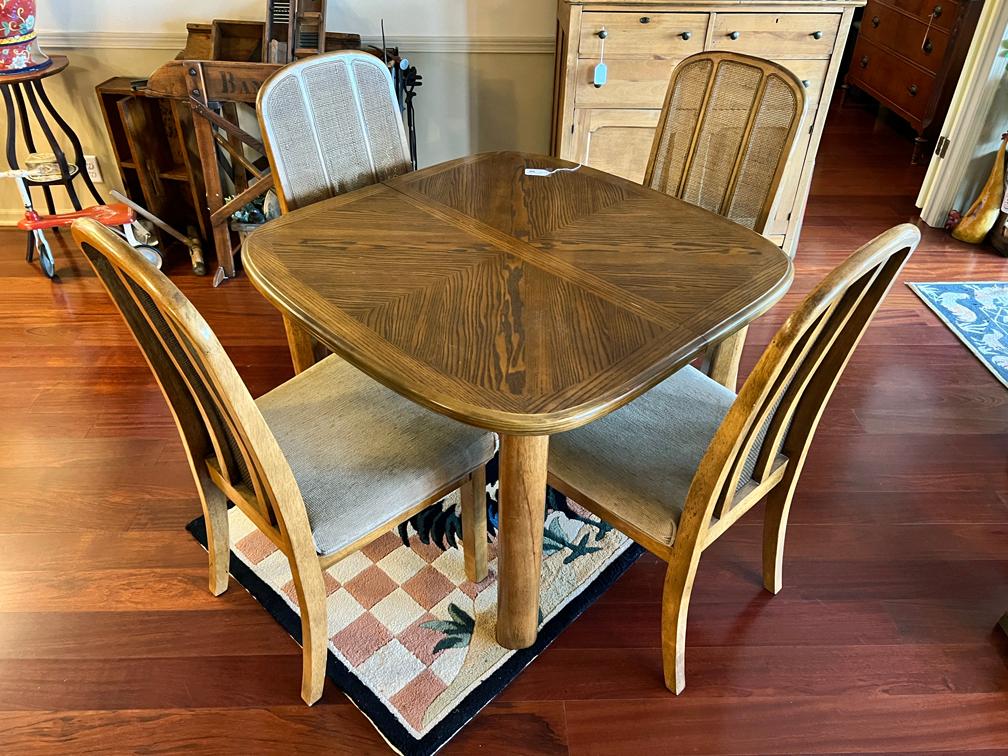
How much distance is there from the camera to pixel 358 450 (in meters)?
1.39

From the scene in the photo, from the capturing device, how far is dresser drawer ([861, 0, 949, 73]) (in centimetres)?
388

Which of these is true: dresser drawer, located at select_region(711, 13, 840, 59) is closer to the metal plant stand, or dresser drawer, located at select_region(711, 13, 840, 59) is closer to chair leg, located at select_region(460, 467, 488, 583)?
chair leg, located at select_region(460, 467, 488, 583)

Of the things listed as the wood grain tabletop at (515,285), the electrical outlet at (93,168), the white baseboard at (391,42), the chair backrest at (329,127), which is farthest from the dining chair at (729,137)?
the electrical outlet at (93,168)

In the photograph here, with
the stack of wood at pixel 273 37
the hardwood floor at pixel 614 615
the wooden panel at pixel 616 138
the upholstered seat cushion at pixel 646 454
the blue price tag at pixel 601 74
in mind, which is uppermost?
the stack of wood at pixel 273 37

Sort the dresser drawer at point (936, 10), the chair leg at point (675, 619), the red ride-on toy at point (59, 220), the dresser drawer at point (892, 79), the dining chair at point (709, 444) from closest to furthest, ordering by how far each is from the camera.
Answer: the dining chair at point (709, 444) → the chair leg at point (675, 619) → the red ride-on toy at point (59, 220) → the dresser drawer at point (936, 10) → the dresser drawer at point (892, 79)

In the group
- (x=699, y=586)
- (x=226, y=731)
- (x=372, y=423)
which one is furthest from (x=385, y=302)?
(x=699, y=586)

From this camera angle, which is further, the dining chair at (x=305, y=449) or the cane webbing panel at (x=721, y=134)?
the cane webbing panel at (x=721, y=134)

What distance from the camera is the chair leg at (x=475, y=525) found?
157 centimetres

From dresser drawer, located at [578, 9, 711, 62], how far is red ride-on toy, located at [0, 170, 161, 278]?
67.2 inches

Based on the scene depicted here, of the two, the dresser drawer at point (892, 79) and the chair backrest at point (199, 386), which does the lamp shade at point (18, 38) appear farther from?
the dresser drawer at point (892, 79)

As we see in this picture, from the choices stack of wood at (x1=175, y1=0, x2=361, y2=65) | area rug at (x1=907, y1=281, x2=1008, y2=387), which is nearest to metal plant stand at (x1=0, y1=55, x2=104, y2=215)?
stack of wood at (x1=175, y1=0, x2=361, y2=65)

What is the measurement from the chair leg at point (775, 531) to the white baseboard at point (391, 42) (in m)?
2.11

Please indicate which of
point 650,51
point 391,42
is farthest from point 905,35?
point 391,42

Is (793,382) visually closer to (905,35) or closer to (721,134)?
(721,134)
